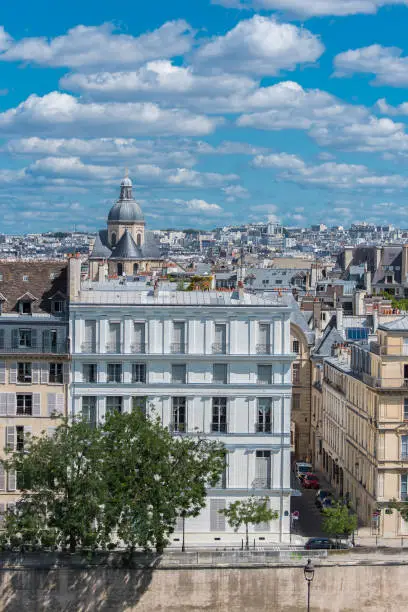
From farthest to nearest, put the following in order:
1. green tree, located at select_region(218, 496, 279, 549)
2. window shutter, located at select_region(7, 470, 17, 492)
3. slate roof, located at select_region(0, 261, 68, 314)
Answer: slate roof, located at select_region(0, 261, 68, 314) → window shutter, located at select_region(7, 470, 17, 492) → green tree, located at select_region(218, 496, 279, 549)

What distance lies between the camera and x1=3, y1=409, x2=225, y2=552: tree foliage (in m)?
57.3

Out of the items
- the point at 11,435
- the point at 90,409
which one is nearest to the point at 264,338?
the point at 90,409

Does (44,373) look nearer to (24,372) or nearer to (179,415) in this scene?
(24,372)

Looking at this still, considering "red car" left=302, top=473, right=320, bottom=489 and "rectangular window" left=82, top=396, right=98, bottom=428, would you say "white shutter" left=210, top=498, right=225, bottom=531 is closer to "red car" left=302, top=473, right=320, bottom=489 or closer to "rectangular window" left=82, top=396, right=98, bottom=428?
"rectangular window" left=82, top=396, right=98, bottom=428

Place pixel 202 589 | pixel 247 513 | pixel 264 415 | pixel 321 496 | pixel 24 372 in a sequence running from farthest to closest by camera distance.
Answer: pixel 321 496
pixel 24 372
pixel 264 415
pixel 247 513
pixel 202 589

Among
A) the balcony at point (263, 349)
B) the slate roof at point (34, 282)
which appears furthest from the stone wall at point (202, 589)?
the slate roof at point (34, 282)

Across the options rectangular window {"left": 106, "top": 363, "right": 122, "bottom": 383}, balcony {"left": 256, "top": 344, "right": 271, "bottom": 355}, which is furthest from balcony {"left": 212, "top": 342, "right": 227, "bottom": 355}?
rectangular window {"left": 106, "top": 363, "right": 122, "bottom": 383}

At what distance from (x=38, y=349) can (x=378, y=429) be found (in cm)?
1722

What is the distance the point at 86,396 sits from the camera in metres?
64.4

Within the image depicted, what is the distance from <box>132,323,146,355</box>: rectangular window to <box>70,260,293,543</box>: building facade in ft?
0.16

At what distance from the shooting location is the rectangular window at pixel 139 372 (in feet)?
211

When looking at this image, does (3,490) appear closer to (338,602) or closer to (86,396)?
(86,396)

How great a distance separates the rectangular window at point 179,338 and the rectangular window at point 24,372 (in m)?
7.03

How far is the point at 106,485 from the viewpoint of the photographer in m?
57.3
